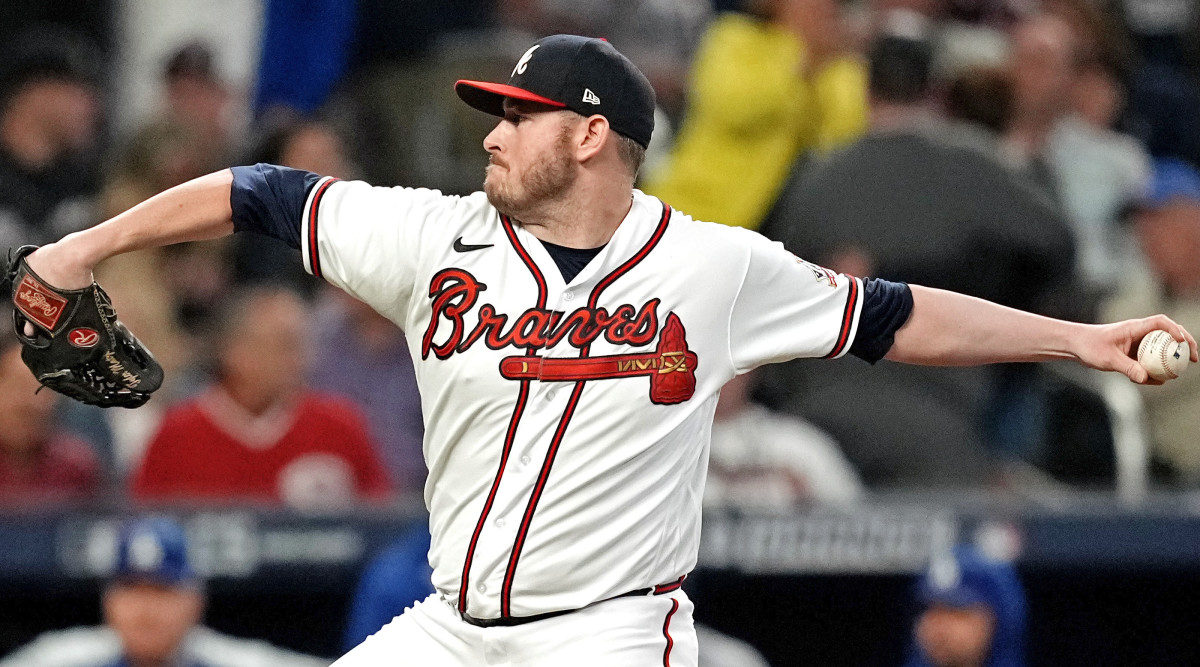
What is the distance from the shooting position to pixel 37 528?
18.3 ft

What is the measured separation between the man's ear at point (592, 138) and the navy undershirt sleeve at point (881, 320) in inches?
25.7

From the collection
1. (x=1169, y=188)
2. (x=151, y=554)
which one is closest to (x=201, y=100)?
(x=151, y=554)

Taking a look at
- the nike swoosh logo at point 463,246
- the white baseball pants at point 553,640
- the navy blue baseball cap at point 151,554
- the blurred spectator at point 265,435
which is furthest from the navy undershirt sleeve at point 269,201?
the blurred spectator at point 265,435

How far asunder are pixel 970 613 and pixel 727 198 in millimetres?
2235

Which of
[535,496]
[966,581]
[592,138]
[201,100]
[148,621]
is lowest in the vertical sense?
[148,621]

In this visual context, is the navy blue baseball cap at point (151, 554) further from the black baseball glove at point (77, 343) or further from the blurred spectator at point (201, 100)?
the blurred spectator at point (201, 100)

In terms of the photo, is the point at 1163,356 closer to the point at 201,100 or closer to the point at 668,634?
the point at 668,634

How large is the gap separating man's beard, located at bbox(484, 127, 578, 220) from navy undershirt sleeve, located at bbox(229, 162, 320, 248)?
40 cm

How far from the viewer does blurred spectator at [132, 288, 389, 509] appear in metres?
6.22

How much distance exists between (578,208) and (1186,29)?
685 centimetres

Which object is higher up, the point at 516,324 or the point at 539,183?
the point at 539,183

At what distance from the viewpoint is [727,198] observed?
729cm

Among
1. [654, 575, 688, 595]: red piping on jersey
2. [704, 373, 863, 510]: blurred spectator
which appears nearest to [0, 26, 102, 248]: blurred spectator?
[704, 373, 863, 510]: blurred spectator

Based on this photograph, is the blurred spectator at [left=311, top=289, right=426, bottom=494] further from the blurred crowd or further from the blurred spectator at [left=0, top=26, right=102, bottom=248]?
the blurred spectator at [left=0, top=26, right=102, bottom=248]
